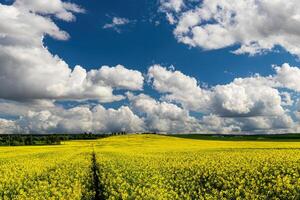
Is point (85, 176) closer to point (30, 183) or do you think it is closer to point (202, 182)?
point (30, 183)

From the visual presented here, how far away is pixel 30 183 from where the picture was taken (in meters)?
25.0

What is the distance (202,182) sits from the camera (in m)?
25.1

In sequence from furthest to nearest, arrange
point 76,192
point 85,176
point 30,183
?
point 85,176 < point 30,183 < point 76,192

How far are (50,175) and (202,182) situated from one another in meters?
10.6

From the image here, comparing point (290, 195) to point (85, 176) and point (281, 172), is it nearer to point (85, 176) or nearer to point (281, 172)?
point (281, 172)

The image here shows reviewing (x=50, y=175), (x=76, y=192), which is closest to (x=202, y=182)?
(x=76, y=192)

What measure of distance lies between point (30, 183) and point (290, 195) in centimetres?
1559

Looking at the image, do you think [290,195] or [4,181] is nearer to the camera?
[290,195]

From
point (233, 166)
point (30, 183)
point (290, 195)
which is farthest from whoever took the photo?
point (233, 166)

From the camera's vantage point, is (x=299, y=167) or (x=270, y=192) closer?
(x=270, y=192)

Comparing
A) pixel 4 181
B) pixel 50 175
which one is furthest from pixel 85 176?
pixel 4 181

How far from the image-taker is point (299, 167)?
89.7 feet

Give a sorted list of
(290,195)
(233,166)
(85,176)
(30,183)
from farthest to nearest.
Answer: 1. (233,166)
2. (85,176)
3. (30,183)
4. (290,195)

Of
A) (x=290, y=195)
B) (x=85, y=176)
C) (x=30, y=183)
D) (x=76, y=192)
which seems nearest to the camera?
(x=290, y=195)
